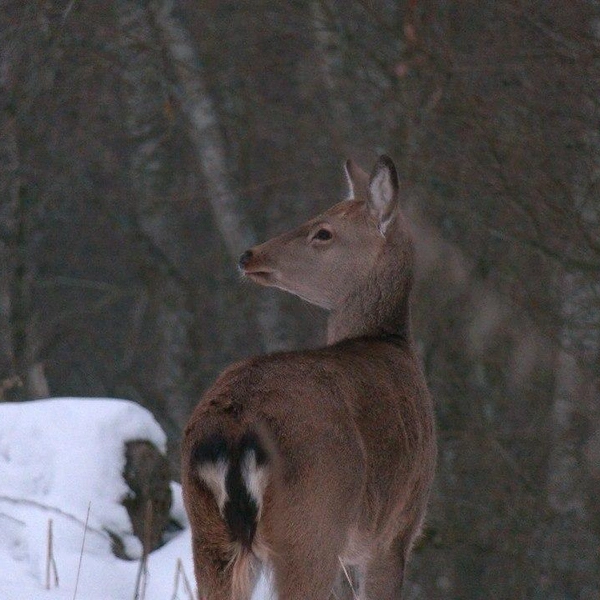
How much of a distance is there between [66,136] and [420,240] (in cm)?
520

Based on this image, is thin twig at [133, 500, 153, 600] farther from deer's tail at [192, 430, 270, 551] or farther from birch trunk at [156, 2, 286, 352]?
birch trunk at [156, 2, 286, 352]

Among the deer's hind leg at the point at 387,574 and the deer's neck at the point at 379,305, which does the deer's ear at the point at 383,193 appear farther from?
the deer's hind leg at the point at 387,574

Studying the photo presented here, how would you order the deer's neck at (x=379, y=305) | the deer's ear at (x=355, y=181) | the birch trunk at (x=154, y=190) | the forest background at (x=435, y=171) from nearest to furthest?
the deer's neck at (x=379, y=305) < the deer's ear at (x=355, y=181) < the forest background at (x=435, y=171) < the birch trunk at (x=154, y=190)

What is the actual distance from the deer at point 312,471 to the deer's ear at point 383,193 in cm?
67

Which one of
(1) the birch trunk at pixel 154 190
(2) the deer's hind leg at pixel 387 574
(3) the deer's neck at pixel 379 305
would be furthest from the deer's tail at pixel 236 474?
(1) the birch trunk at pixel 154 190

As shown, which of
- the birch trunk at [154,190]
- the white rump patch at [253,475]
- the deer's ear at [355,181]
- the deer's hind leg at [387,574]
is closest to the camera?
the white rump patch at [253,475]

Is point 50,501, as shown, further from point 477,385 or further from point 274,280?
point 477,385

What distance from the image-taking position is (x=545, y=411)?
431 inches

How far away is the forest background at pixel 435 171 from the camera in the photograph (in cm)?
922

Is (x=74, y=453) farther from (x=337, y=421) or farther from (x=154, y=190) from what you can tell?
(x=154, y=190)

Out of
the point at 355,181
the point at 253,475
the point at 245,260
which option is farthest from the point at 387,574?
the point at 355,181

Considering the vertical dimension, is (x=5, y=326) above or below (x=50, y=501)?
below

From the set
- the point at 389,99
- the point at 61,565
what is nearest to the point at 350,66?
the point at 389,99

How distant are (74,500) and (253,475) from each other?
2.62 metres
